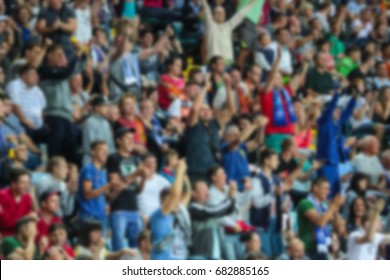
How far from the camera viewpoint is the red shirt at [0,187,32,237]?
48.0 feet

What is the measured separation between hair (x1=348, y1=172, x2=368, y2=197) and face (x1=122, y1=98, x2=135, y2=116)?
11.1ft

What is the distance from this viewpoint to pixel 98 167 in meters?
16.2

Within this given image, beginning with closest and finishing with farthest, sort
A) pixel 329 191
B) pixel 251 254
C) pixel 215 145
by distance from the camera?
pixel 251 254 < pixel 215 145 < pixel 329 191

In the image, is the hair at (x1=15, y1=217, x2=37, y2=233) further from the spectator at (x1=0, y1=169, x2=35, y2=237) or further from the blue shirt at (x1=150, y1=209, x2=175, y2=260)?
the blue shirt at (x1=150, y1=209, x2=175, y2=260)

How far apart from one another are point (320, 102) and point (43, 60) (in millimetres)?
5476

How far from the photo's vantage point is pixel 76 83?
18.0m

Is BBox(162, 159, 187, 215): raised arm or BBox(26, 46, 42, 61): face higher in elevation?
BBox(26, 46, 42, 61): face

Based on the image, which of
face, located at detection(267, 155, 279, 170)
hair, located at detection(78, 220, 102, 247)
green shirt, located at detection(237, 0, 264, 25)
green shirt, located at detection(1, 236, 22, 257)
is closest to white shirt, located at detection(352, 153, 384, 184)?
face, located at detection(267, 155, 279, 170)

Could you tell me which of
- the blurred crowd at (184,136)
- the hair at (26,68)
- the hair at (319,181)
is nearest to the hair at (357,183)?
the blurred crowd at (184,136)

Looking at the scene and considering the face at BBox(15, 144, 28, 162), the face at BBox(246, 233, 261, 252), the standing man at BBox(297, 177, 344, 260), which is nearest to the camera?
the face at BBox(15, 144, 28, 162)

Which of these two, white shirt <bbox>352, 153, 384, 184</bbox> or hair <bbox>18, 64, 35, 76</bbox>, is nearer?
hair <bbox>18, 64, 35, 76</bbox>

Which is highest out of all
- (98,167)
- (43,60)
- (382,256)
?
(43,60)
